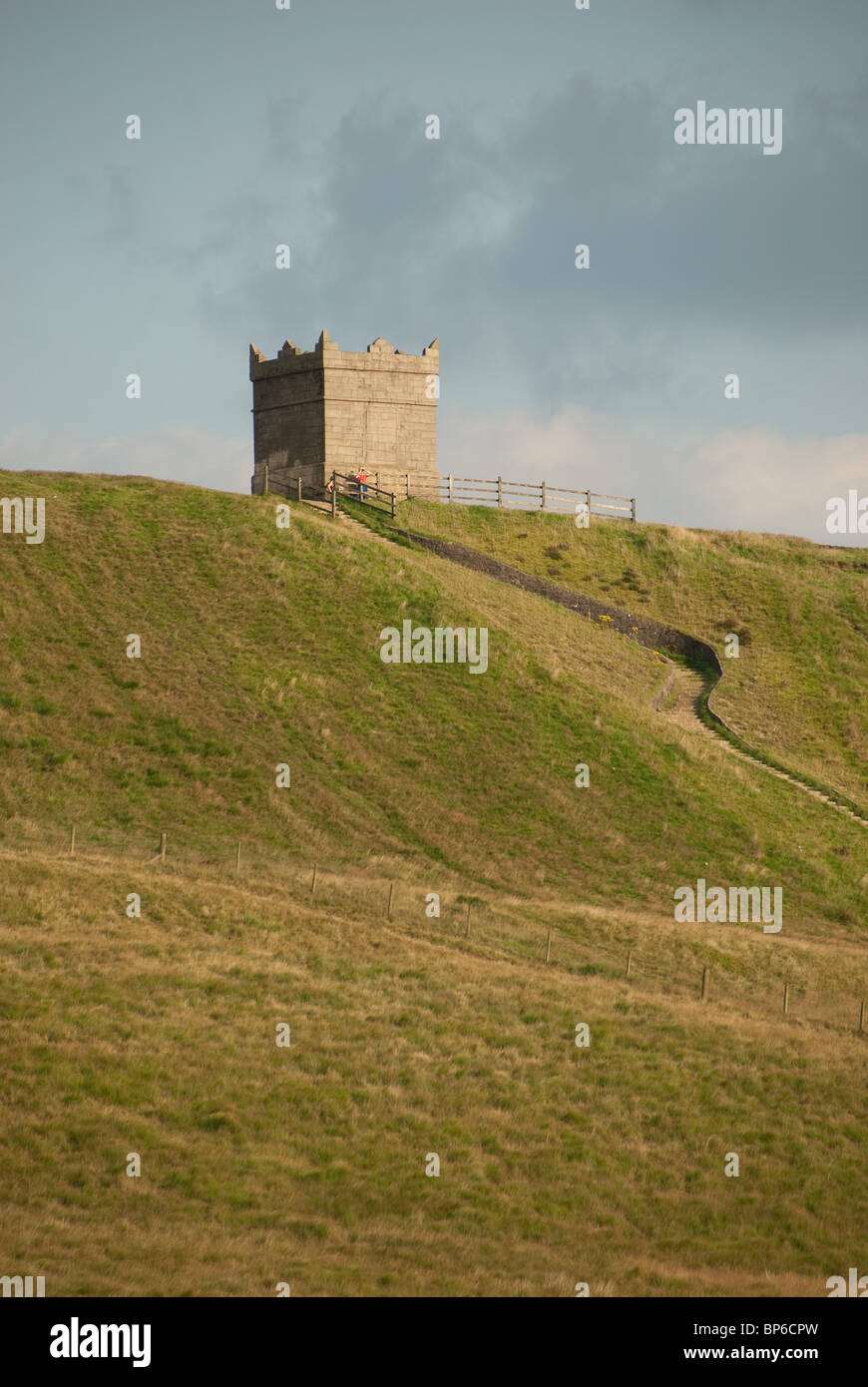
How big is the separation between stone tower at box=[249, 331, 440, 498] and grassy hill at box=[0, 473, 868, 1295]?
1008 centimetres

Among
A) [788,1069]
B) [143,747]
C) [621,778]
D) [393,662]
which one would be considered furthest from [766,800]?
[143,747]

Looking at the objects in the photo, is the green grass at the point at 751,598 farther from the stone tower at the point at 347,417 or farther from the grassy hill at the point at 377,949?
the stone tower at the point at 347,417

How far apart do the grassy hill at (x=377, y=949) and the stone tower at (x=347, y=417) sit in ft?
33.1

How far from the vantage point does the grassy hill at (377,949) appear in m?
18.0

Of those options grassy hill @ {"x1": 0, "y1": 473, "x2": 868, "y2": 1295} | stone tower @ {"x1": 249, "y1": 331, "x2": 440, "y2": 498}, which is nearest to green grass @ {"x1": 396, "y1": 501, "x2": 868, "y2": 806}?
grassy hill @ {"x1": 0, "y1": 473, "x2": 868, "y2": 1295}

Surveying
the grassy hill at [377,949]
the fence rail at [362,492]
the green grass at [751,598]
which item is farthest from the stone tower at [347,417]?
the grassy hill at [377,949]

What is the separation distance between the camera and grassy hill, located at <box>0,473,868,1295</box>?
1802cm

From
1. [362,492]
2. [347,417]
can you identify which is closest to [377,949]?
[362,492]

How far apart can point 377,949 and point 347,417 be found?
4092 cm

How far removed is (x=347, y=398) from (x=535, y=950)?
133 feet

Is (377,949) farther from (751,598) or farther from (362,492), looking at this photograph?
(751,598)

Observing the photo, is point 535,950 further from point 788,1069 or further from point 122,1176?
point 122,1176

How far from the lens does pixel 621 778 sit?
136 feet

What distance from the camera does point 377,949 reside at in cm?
2880
